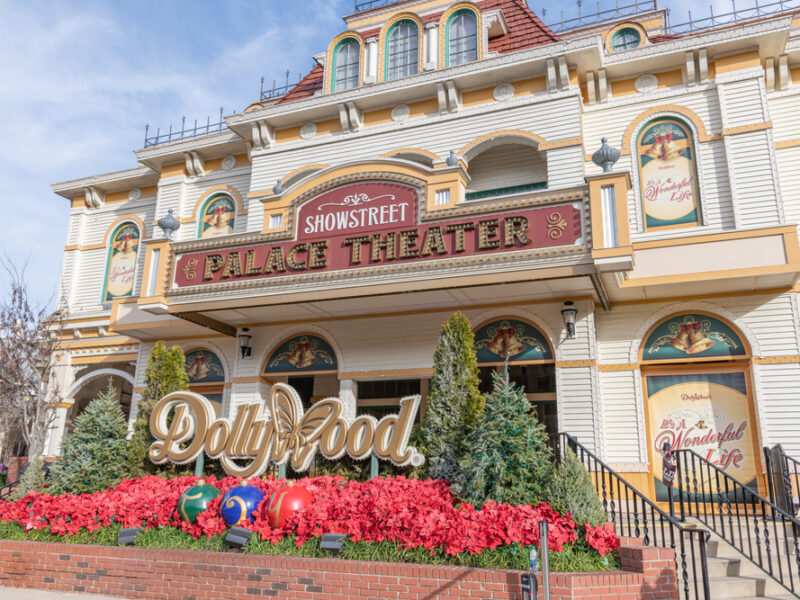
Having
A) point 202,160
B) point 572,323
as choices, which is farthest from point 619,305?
point 202,160

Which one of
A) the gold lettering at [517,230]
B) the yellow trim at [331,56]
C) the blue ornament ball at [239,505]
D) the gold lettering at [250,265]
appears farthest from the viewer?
the yellow trim at [331,56]

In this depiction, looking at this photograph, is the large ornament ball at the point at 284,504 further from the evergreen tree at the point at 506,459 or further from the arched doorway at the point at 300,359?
the arched doorway at the point at 300,359

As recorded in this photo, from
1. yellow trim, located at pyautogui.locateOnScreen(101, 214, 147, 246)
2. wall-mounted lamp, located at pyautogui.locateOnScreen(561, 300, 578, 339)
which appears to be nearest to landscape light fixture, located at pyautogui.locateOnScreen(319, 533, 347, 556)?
wall-mounted lamp, located at pyautogui.locateOnScreen(561, 300, 578, 339)

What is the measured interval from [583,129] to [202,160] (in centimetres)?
1102

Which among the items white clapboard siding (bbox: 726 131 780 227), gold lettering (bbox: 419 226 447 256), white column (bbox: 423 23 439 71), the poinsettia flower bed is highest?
white column (bbox: 423 23 439 71)

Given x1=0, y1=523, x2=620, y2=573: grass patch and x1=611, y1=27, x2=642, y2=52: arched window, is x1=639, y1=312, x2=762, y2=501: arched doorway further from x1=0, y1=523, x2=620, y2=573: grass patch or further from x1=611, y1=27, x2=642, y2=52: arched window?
x1=611, y1=27, x2=642, y2=52: arched window

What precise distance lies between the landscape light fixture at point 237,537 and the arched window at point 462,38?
12386mm

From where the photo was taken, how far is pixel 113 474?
1271cm

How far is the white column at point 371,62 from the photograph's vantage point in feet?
58.4

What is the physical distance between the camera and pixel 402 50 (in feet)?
58.2

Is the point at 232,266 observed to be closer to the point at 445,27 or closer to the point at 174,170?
the point at 174,170

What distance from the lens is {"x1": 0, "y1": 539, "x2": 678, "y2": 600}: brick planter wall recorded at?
300 inches

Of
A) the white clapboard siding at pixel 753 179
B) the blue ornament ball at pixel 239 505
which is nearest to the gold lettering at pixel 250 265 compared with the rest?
the blue ornament ball at pixel 239 505

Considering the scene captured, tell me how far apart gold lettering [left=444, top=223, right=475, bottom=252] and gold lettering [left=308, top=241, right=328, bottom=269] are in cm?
282
